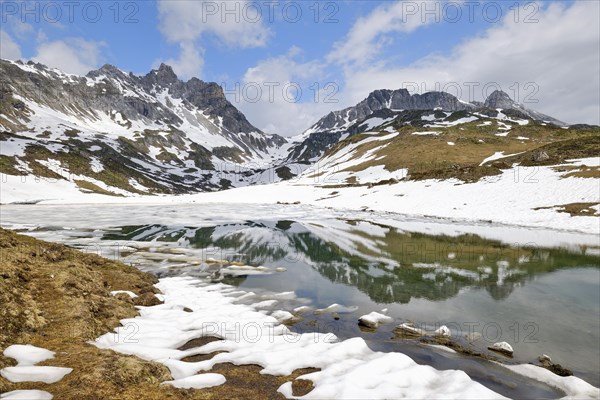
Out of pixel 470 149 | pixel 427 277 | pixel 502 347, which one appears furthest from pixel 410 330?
pixel 470 149

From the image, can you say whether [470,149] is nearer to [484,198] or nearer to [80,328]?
[484,198]

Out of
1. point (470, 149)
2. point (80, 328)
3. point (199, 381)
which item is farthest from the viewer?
point (470, 149)

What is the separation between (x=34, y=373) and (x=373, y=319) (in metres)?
9.32

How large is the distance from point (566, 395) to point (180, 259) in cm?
1943

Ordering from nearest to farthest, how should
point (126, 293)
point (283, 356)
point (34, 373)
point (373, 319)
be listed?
1. point (34, 373)
2. point (283, 356)
3. point (373, 319)
4. point (126, 293)

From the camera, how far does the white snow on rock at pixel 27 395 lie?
18.3ft

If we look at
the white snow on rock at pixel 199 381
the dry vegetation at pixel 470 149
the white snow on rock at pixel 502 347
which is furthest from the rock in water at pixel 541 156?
the white snow on rock at pixel 199 381

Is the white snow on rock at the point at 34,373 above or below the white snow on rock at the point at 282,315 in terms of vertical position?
above

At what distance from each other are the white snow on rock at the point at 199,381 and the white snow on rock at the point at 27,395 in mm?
1961

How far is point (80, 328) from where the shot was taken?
9.02 meters

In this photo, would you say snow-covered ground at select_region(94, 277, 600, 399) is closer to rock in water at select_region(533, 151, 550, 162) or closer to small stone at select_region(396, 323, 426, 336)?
small stone at select_region(396, 323, 426, 336)

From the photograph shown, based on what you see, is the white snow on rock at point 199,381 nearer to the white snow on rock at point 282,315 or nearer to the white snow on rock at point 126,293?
the white snow on rock at point 282,315

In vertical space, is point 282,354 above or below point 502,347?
above

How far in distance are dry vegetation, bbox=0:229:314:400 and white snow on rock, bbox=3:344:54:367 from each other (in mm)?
190
